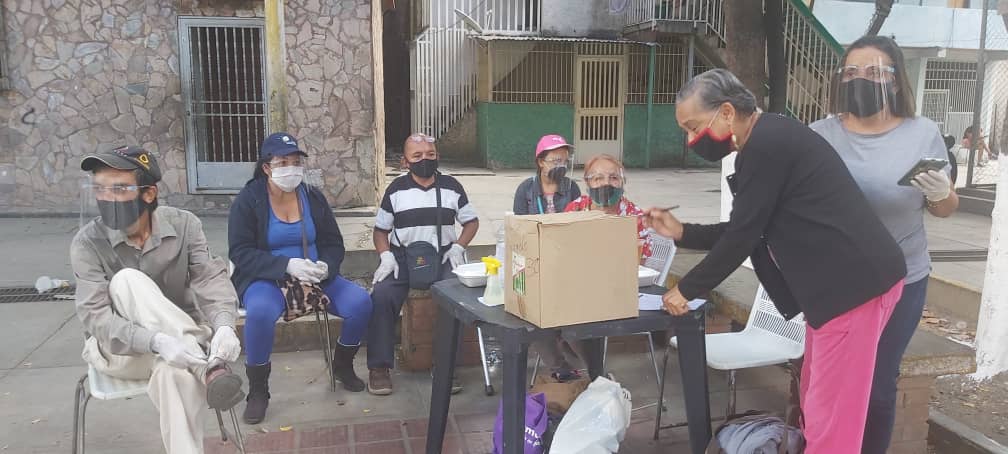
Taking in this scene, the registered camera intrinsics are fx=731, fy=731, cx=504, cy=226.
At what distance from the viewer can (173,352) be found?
250 centimetres

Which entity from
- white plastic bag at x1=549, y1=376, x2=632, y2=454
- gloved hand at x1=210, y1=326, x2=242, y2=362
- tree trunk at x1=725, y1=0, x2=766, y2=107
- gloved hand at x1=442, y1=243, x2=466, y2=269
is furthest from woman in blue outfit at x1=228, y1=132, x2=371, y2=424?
tree trunk at x1=725, y1=0, x2=766, y2=107

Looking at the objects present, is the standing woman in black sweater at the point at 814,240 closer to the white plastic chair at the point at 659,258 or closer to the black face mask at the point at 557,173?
the white plastic chair at the point at 659,258

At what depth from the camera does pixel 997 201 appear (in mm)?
3584

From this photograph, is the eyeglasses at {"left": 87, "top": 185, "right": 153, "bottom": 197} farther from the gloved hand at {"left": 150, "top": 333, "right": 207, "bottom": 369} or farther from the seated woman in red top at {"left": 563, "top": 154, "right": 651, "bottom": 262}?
the seated woman in red top at {"left": 563, "top": 154, "right": 651, "bottom": 262}

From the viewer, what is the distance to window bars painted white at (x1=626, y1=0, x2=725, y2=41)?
42.2ft

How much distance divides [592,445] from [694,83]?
124 cm

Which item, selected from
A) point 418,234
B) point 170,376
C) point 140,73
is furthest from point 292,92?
point 170,376

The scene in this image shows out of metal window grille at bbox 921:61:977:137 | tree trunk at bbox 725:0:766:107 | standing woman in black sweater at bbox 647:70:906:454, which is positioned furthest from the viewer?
metal window grille at bbox 921:61:977:137

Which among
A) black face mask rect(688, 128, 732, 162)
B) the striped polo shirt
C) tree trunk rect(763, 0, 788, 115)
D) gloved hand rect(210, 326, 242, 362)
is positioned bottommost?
gloved hand rect(210, 326, 242, 362)

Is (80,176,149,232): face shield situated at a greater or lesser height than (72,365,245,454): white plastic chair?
greater

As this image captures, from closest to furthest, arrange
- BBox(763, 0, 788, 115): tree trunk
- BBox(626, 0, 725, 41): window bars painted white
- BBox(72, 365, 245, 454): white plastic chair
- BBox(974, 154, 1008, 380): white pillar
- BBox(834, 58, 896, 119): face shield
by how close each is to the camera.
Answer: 1. BBox(834, 58, 896, 119): face shield
2. BBox(72, 365, 245, 454): white plastic chair
3. BBox(974, 154, 1008, 380): white pillar
4. BBox(763, 0, 788, 115): tree trunk
5. BBox(626, 0, 725, 41): window bars painted white

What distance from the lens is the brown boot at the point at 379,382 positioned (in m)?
3.67

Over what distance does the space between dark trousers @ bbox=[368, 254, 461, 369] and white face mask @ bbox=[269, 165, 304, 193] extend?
2.21 ft

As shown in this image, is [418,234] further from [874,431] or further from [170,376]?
[874,431]
